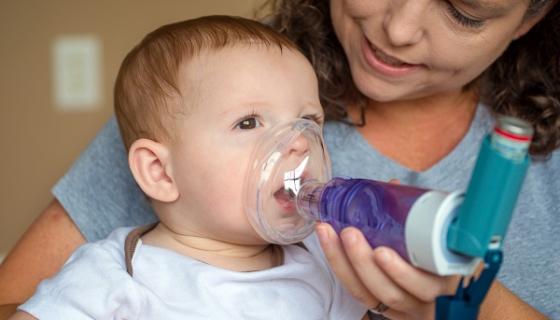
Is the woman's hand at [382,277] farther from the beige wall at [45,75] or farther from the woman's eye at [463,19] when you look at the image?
the beige wall at [45,75]

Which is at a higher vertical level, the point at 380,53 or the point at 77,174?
the point at 380,53

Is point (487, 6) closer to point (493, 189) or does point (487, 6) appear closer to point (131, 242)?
point (493, 189)

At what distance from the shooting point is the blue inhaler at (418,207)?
2.56 feet

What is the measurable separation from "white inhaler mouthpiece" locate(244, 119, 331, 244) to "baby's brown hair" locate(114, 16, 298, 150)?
19cm

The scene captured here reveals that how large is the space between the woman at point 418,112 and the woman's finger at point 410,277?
28cm

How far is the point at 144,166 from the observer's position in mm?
1319

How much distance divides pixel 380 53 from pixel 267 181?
0.40 meters

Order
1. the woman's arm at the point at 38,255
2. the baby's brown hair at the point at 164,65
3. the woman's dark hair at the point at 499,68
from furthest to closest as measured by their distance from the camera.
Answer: the woman's dark hair at the point at 499,68 < the woman's arm at the point at 38,255 < the baby's brown hair at the point at 164,65

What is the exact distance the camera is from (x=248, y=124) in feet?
4.15

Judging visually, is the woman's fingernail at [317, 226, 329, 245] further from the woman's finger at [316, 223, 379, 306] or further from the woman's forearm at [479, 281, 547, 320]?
the woman's forearm at [479, 281, 547, 320]

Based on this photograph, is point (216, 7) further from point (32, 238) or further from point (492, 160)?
point (492, 160)

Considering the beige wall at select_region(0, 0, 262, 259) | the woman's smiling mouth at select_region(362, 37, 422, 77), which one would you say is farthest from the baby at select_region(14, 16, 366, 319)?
the beige wall at select_region(0, 0, 262, 259)

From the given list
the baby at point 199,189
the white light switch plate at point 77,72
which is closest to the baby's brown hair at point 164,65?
the baby at point 199,189

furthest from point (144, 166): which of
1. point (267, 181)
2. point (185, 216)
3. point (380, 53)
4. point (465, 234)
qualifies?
point (465, 234)
